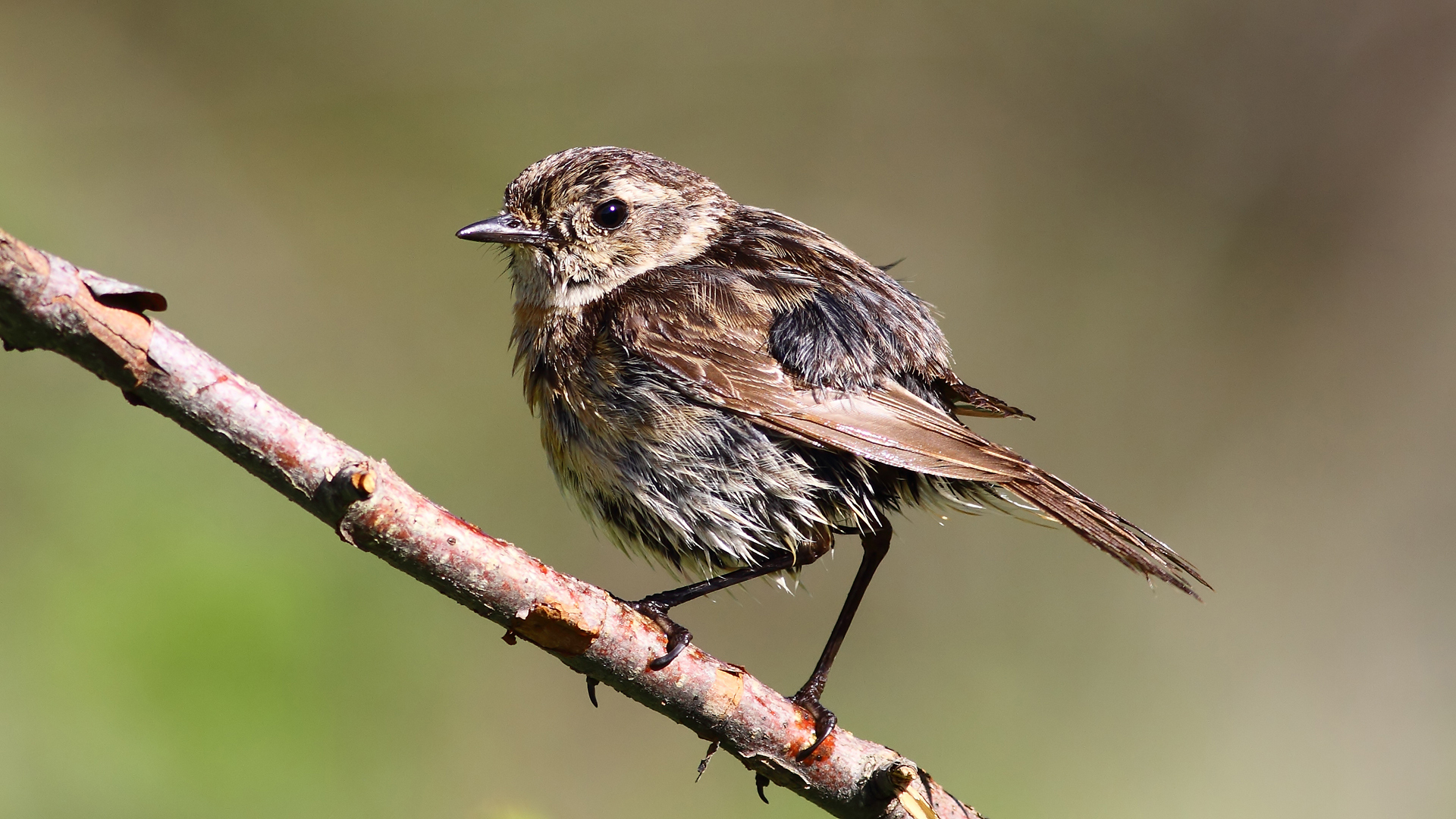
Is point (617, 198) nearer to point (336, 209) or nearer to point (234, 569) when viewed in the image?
point (234, 569)

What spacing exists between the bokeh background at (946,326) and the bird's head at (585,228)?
184 cm

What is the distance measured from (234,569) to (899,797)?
120 inches

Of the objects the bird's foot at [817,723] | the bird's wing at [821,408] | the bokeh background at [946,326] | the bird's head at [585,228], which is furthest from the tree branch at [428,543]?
the bokeh background at [946,326]

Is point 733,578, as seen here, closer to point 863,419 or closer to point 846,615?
point 846,615


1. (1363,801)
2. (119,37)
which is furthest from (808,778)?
(119,37)

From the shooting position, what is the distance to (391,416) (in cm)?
645

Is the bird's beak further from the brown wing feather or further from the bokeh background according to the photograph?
the bokeh background

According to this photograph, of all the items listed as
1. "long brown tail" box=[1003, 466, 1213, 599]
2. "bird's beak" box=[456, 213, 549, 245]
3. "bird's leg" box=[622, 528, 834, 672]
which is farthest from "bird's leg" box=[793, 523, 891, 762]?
"bird's beak" box=[456, 213, 549, 245]

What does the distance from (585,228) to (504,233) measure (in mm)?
273

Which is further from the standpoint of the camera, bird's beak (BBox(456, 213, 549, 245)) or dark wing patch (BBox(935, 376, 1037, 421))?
bird's beak (BBox(456, 213, 549, 245))

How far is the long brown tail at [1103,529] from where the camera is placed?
123 inches

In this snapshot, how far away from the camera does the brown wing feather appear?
3.19 metres

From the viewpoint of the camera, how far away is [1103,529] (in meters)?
3.17

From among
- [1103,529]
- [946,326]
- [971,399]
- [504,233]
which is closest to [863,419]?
[971,399]
